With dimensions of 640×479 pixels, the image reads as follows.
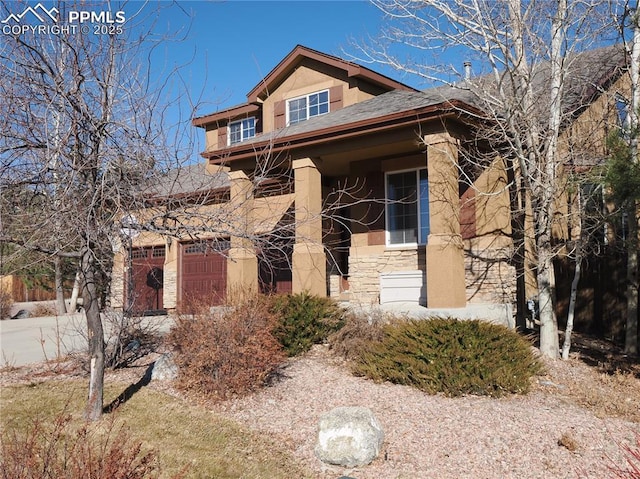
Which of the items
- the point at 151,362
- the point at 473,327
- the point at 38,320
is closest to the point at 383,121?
the point at 473,327

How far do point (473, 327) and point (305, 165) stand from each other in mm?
6042

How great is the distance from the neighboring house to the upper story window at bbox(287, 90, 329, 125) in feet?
0.39

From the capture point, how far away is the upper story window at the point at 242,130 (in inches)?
757

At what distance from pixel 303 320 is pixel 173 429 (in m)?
3.43

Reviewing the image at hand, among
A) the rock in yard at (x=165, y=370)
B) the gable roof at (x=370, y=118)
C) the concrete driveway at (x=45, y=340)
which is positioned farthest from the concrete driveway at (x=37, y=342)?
the gable roof at (x=370, y=118)

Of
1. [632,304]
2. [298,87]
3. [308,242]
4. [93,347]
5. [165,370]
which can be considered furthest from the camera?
[298,87]

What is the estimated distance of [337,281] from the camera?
15102mm

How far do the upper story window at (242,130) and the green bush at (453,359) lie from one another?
13.1 meters

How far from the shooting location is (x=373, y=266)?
43.1ft

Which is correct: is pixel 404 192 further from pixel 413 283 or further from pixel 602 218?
pixel 602 218

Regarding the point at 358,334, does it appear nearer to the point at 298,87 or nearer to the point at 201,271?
the point at 201,271

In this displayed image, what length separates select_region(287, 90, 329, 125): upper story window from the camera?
16.7 m

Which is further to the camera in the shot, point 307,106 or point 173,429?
point 307,106

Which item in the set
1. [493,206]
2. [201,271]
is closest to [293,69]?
[201,271]
